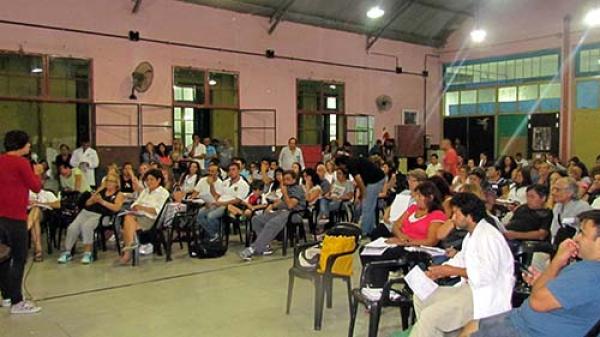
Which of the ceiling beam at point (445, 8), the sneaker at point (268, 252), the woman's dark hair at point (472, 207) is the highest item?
the ceiling beam at point (445, 8)

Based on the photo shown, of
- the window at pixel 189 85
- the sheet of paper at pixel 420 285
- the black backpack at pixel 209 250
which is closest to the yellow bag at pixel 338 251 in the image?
the sheet of paper at pixel 420 285

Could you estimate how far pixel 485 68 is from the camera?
16.8m

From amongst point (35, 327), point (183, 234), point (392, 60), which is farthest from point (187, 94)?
point (35, 327)

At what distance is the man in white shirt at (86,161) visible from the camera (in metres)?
9.93

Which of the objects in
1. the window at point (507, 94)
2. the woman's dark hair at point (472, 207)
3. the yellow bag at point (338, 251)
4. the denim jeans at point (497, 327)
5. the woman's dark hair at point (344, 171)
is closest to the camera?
the denim jeans at point (497, 327)

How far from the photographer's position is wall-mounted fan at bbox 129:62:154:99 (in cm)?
1112

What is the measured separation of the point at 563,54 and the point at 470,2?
2.95m

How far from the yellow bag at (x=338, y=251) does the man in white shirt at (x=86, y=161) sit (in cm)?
695

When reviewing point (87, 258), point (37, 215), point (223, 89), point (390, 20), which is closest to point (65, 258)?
point (87, 258)

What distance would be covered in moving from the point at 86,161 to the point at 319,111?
6.52 meters

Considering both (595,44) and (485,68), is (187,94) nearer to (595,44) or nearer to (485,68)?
(485,68)

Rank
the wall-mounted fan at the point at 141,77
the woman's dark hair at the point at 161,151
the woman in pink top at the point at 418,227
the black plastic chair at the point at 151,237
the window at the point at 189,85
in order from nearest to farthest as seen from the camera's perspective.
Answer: the woman in pink top at the point at 418,227 < the black plastic chair at the point at 151,237 < the woman's dark hair at the point at 161,151 < the wall-mounted fan at the point at 141,77 < the window at the point at 189,85

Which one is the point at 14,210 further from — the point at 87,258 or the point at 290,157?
the point at 290,157

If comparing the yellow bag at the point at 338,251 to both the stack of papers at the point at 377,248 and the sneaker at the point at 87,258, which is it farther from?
the sneaker at the point at 87,258
